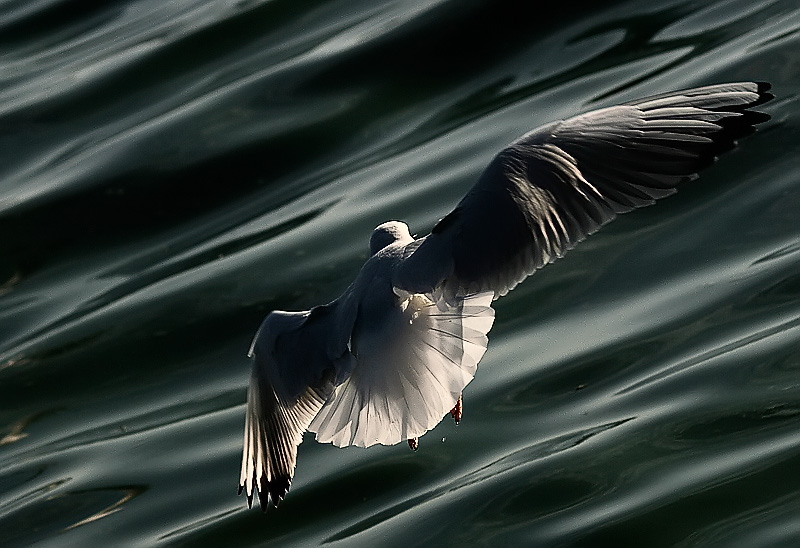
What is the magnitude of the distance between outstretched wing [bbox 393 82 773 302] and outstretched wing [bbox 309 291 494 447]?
100 millimetres

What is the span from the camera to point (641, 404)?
18.8 ft

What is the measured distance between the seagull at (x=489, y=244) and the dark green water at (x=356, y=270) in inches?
44.9

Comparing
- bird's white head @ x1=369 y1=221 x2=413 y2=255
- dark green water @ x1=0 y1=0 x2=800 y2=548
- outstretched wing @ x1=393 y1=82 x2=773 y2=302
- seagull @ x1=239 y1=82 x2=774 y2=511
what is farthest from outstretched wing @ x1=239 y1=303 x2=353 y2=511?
dark green water @ x1=0 y1=0 x2=800 y2=548

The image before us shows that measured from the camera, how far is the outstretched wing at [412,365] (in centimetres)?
422

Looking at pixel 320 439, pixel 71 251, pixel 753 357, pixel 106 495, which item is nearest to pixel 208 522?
pixel 106 495

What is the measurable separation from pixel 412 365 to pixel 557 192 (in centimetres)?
68

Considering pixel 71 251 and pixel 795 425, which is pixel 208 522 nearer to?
pixel 795 425

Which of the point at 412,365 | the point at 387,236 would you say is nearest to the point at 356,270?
the point at 387,236

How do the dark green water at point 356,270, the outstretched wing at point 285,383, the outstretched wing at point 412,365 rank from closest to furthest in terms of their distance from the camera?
1. the outstretched wing at point 412,365
2. the outstretched wing at point 285,383
3. the dark green water at point 356,270

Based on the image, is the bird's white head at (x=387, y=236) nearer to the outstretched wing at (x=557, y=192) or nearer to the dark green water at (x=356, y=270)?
the outstretched wing at (x=557, y=192)

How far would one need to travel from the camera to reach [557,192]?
14.1 ft

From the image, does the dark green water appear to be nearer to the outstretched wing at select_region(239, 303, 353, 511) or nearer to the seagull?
the outstretched wing at select_region(239, 303, 353, 511)

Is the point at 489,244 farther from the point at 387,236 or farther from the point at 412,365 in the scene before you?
the point at 387,236

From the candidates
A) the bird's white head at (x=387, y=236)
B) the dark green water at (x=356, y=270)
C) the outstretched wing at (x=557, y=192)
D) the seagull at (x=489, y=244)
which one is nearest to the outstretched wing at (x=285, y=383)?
the seagull at (x=489, y=244)
